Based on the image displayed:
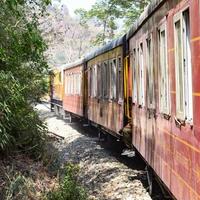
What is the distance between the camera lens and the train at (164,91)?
15.0 ft

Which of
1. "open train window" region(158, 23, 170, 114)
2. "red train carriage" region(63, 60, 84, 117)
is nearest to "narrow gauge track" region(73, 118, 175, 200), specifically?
"open train window" region(158, 23, 170, 114)

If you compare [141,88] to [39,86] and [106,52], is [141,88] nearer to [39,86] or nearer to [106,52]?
[39,86]

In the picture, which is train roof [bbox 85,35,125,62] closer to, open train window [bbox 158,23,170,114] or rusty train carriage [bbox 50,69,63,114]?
open train window [bbox 158,23,170,114]

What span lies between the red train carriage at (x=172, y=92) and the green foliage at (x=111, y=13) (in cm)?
2589

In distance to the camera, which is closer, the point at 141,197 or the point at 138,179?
the point at 141,197

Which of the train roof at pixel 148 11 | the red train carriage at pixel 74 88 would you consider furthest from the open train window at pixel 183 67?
the red train carriage at pixel 74 88

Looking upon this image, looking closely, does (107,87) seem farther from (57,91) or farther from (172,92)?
(57,91)

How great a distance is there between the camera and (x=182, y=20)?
4.89 metres

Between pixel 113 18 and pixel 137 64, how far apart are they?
31394mm

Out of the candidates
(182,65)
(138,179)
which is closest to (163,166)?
(182,65)

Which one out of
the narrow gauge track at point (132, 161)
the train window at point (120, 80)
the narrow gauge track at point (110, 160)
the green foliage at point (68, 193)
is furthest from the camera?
the train window at point (120, 80)

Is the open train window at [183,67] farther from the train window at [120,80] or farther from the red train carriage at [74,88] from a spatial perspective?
the red train carriage at [74,88]

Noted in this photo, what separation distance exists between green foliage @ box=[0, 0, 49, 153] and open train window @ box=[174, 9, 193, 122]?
112 inches

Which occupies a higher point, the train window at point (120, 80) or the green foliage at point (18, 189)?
the train window at point (120, 80)
